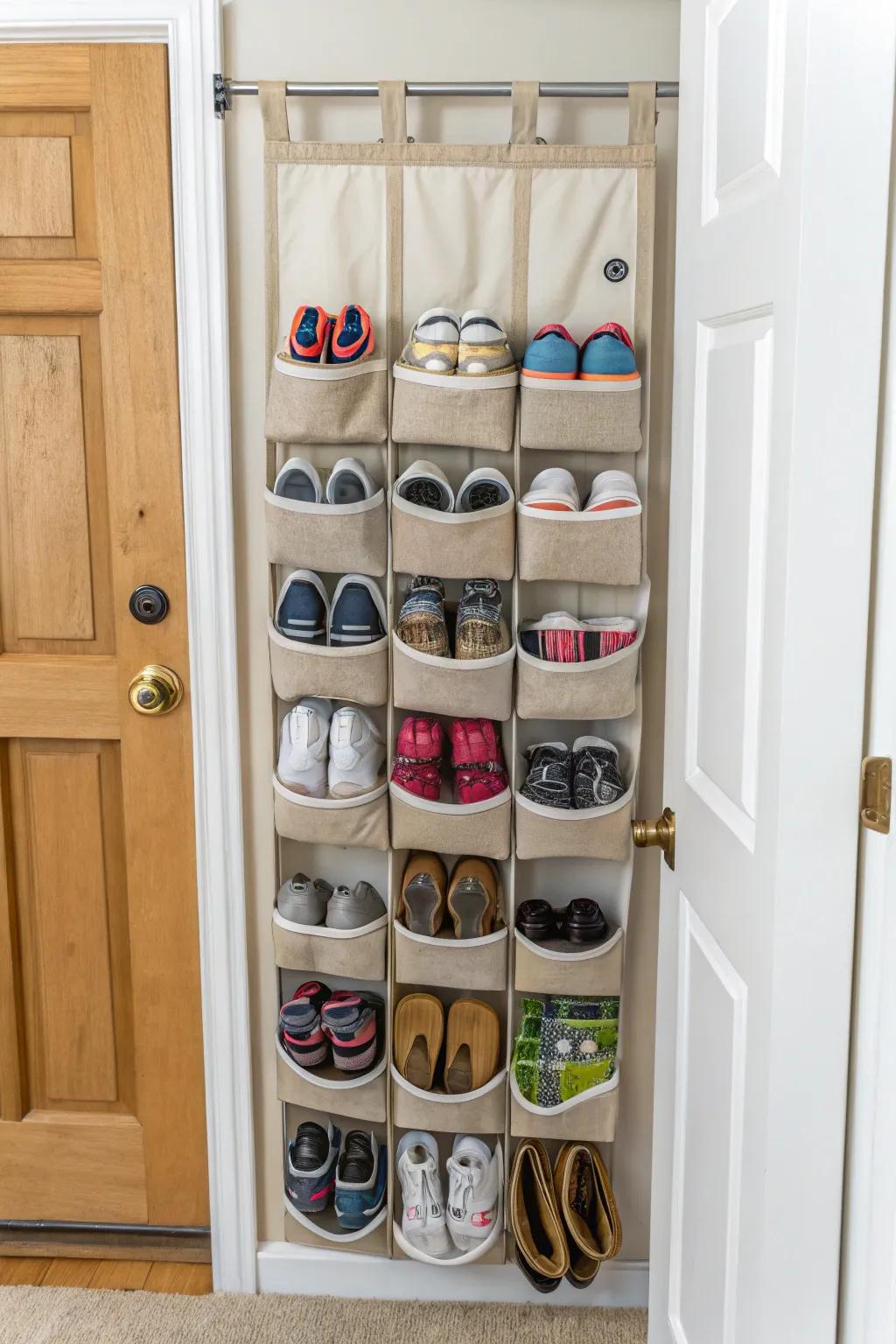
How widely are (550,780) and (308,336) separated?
746 millimetres

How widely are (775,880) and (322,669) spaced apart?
3.12ft

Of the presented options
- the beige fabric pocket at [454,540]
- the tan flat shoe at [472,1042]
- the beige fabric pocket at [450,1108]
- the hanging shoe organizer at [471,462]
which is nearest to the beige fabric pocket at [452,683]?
the hanging shoe organizer at [471,462]

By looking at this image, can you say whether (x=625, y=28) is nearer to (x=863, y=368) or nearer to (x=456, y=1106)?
(x=863, y=368)

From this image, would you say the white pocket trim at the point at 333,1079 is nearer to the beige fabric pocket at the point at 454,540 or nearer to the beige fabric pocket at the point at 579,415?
the beige fabric pocket at the point at 454,540

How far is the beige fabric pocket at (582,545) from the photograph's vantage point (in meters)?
1.63

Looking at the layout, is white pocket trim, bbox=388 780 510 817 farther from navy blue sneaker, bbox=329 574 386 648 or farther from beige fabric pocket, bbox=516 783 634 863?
navy blue sneaker, bbox=329 574 386 648

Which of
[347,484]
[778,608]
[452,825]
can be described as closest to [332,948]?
[452,825]

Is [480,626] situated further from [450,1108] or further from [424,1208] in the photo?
[424,1208]

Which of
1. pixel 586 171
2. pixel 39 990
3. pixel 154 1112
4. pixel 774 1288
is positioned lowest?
pixel 154 1112

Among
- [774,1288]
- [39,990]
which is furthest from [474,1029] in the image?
[774,1288]

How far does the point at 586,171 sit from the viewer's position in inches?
64.5

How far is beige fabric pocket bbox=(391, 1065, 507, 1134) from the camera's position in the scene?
1.82 meters

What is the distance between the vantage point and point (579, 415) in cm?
163

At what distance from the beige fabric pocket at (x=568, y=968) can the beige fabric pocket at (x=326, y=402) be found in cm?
82
